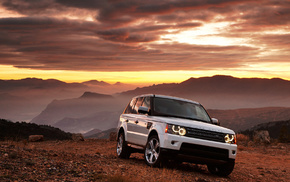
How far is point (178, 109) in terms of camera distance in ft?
36.4

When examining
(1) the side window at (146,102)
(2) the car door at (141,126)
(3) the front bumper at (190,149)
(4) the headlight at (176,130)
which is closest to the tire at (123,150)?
(2) the car door at (141,126)

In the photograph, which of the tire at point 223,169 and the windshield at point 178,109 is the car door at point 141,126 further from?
the tire at point 223,169

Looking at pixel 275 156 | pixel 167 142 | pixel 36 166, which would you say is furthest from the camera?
pixel 275 156

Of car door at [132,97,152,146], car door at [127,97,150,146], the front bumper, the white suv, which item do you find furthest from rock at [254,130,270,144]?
the front bumper

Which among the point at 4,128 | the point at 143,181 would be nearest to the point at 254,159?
the point at 143,181

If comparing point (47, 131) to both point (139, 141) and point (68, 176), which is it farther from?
point (68, 176)

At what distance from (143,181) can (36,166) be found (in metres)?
2.57

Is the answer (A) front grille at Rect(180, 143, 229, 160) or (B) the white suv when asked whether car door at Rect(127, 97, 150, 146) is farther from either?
(A) front grille at Rect(180, 143, 229, 160)

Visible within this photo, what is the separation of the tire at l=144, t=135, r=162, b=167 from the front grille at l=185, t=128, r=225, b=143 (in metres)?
0.92

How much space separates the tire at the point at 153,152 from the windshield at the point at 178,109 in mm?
873

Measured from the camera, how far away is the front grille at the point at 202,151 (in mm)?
9406

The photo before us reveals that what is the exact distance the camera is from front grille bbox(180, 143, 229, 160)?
9.41 metres

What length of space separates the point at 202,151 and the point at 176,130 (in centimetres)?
84

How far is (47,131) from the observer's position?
129 feet
